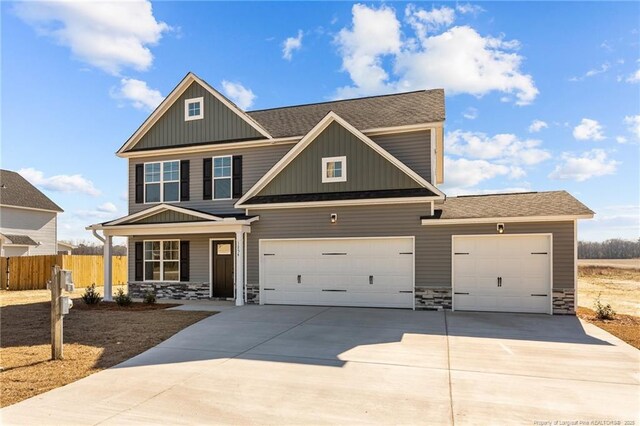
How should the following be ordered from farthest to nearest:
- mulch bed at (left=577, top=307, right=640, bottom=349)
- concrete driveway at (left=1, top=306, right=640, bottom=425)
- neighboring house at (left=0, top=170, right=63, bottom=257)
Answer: neighboring house at (left=0, top=170, right=63, bottom=257), mulch bed at (left=577, top=307, right=640, bottom=349), concrete driveway at (left=1, top=306, right=640, bottom=425)

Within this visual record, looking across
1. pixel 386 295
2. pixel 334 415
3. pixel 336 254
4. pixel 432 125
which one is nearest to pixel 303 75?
pixel 432 125

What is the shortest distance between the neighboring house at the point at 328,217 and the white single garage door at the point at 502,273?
0.10 ft

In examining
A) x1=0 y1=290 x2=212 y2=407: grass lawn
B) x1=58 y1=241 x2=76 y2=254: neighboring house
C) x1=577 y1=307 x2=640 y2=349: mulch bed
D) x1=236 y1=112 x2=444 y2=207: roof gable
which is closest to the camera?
x1=0 y1=290 x2=212 y2=407: grass lawn

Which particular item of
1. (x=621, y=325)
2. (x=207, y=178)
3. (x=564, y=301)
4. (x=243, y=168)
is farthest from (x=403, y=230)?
(x=207, y=178)

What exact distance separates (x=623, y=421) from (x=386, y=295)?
8800 mm

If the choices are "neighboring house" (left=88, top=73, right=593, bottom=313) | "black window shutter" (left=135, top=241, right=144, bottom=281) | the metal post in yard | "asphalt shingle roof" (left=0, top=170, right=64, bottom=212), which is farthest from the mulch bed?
"asphalt shingle roof" (left=0, top=170, right=64, bottom=212)

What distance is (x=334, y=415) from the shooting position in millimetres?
5051

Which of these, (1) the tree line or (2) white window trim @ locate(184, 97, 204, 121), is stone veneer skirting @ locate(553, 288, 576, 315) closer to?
(2) white window trim @ locate(184, 97, 204, 121)

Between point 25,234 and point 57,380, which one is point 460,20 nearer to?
point 57,380

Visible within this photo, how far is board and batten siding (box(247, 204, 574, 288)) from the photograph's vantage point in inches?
487

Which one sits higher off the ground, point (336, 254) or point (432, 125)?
point (432, 125)

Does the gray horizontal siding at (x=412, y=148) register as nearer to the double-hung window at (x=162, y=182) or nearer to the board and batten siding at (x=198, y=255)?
the board and batten siding at (x=198, y=255)

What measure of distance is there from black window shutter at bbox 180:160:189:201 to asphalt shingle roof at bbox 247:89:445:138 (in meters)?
3.63

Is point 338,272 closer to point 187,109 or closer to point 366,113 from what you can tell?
point 366,113
